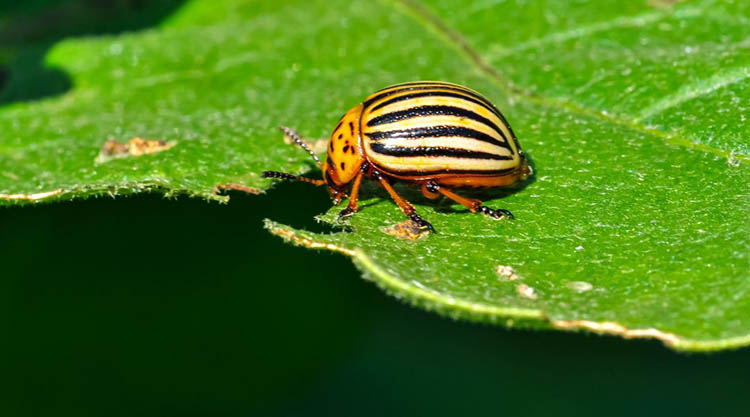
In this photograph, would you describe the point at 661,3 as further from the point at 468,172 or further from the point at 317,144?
the point at 317,144

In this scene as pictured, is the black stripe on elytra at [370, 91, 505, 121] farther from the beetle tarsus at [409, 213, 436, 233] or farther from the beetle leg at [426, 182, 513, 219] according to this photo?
the beetle tarsus at [409, 213, 436, 233]

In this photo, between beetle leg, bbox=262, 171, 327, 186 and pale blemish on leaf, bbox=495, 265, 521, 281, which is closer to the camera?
pale blemish on leaf, bbox=495, 265, 521, 281

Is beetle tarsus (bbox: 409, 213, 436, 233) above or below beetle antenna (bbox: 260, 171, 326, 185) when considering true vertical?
above

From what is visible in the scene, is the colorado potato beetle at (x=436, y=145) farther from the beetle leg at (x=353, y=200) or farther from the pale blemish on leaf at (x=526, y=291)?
the pale blemish on leaf at (x=526, y=291)

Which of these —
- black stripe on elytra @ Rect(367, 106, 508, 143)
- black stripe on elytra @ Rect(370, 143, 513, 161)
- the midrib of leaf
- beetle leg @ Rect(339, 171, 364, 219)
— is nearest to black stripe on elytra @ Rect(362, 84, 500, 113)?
black stripe on elytra @ Rect(367, 106, 508, 143)

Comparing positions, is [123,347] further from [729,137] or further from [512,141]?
[729,137]

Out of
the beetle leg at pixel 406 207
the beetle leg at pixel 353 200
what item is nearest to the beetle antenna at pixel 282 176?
the beetle leg at pixel 353 200
